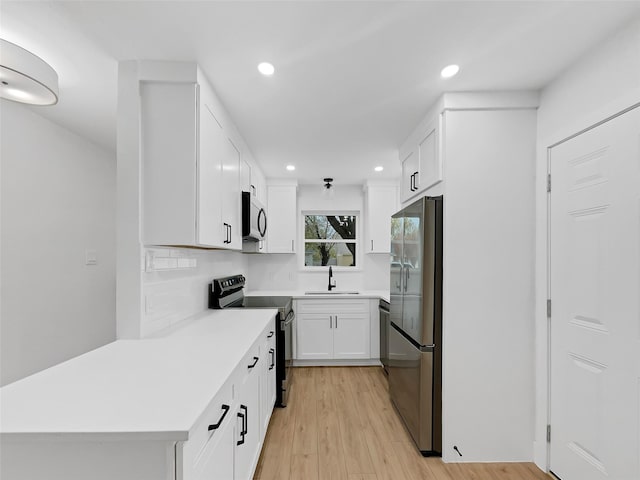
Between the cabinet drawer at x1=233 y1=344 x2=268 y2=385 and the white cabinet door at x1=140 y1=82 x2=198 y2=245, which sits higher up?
the white cabinet door at x1=140 y1=82 x2=198 y2=245

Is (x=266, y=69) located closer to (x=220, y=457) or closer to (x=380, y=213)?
(x=220, y=457)

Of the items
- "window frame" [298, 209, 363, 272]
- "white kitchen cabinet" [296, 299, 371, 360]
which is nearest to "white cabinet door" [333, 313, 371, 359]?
"white kitchen cabinet" [296, 299, 371, 360]

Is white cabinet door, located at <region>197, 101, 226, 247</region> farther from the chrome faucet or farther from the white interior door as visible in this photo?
the chrome faucet

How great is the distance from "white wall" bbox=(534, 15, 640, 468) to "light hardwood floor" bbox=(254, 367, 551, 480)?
606mm

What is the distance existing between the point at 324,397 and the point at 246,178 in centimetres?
220

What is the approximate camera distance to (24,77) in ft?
4.81

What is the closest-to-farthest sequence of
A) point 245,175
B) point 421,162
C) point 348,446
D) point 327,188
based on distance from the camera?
point 348,446 → point 421,162 → point 245,175 → point 327,188

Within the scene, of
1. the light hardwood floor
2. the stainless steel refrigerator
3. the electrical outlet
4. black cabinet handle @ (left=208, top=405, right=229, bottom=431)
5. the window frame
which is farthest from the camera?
the window frame

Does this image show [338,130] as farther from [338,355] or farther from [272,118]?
[338,355]

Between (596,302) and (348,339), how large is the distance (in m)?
2.69

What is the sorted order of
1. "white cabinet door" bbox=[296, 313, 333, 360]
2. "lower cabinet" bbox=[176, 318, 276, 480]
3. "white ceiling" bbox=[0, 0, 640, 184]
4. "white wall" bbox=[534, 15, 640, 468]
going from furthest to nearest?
"white cabinet door" bbox=[296, 313, 333, 360] < "white wall" bbox=[534, 15, 640, 468] < "white ceiling" bbox=[0, 0, 640, 184] < "lower cabinet" bbox=[176, 318, 276, 480]

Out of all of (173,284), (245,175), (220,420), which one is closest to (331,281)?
(245,175)

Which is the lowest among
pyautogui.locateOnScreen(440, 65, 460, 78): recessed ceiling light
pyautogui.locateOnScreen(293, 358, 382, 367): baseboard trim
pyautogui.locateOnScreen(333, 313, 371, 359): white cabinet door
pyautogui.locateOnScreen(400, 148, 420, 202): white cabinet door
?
pyautogui.locateOnScreen(293, 358, 382, 367): baseboard trim

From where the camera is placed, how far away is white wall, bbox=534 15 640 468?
146cm
